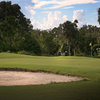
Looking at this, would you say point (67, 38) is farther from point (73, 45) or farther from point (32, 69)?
point (32, 69)

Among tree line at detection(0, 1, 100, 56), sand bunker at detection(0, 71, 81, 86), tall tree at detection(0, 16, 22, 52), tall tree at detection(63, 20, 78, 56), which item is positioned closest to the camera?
sand bunker at detection(0, 71, 81, 86)

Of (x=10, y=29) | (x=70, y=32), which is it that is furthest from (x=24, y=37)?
(x=70, y=32)

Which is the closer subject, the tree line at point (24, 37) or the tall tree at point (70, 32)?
the tree line at point (24, 37)

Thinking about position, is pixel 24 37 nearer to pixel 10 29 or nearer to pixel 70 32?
pixel 10 29

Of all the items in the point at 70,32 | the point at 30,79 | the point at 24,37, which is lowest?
the point at 30,79

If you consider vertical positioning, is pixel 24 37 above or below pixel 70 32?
below

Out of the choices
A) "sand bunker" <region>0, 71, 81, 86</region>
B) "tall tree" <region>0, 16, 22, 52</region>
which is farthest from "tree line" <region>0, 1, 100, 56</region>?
"sand bunker" <region>0, 71, 81, 86</region>

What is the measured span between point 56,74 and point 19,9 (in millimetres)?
56363

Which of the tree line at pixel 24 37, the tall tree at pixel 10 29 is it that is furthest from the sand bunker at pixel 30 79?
the tall tree at pixel 10 29

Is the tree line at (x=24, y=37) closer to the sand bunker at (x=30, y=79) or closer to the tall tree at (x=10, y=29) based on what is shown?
the tall tree at (x=10, y=29)

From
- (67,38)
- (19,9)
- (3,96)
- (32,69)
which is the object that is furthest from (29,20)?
(3,96)

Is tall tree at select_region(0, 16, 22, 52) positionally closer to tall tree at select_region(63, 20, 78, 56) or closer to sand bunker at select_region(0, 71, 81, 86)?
tall tree at select_region(63, 20, 78, 56)

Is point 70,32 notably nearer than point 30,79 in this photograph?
No

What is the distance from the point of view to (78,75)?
491 inches
